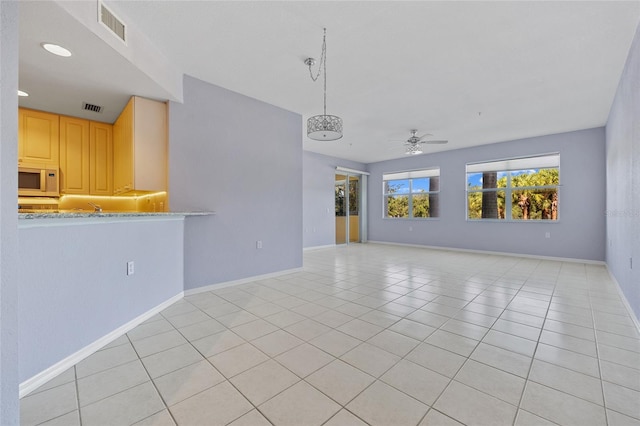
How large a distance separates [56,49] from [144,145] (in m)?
1.16

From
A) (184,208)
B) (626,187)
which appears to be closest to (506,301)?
(626,187)

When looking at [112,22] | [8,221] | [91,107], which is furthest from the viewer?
[91,107]

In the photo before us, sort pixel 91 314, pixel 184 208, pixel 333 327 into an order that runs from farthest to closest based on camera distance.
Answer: pixel 184 208
pixel 333 327
pixel 91 314

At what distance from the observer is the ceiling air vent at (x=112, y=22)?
223 cm

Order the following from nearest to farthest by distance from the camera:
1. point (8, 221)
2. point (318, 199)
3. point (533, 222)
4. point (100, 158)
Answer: point (8, 221)
point (100, 158)
point (533, 222)
point (318, 199)

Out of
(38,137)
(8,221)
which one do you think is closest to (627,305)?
(8,221)

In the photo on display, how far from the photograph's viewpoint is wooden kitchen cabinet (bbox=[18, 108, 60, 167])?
363 cm

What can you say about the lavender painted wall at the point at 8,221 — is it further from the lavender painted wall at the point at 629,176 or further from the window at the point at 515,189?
the window at the point at 515,189

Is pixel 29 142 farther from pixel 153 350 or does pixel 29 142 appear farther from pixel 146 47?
pixel 153 350

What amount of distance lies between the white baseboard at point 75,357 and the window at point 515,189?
24.5ft

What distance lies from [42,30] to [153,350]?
8.71ft

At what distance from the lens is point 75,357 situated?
1.93 metres

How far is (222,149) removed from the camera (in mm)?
3873

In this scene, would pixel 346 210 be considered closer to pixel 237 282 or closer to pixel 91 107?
pixel 237 282
